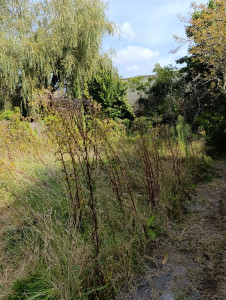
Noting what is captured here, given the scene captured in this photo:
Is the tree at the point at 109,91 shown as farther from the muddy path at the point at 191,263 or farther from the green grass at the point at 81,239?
the muddy path at the point at 191,263

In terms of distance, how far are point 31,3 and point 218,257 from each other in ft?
40.4

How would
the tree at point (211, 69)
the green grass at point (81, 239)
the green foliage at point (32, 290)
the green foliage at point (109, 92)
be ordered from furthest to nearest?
the green foliage at point (109, 92) < the tree at point (211, 69) < the green grass at point (81, 239) < the green foliage at point (32, 290)

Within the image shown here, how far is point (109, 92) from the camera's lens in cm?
1163

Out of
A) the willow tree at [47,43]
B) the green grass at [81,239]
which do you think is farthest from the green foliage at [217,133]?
the willow tree at [47,43]

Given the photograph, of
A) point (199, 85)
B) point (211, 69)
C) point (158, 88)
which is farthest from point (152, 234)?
point (158, 88)

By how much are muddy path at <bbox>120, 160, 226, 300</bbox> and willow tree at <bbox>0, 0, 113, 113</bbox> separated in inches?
355

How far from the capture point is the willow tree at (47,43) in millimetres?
10391

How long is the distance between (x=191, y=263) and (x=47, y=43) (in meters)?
10.7

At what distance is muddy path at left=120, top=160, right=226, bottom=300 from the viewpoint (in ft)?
6.40

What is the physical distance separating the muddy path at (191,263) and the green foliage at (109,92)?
874cm

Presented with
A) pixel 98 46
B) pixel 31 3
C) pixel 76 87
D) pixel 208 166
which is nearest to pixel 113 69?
pixel 98 46

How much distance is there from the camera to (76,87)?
11.9 m

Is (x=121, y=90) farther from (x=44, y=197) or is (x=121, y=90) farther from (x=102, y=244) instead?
(x=102, y=244)

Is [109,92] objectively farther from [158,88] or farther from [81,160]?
[81,160]
